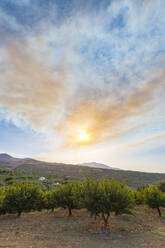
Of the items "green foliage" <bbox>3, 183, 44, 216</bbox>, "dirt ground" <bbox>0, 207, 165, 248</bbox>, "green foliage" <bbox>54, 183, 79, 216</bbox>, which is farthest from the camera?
"green foliage" <bbox>54, 183, 79, 216</bbox>

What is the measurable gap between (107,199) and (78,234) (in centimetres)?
255

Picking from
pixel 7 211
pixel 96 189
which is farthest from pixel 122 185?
pixel 7 211

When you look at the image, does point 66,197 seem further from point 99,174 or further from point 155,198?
point 99,174

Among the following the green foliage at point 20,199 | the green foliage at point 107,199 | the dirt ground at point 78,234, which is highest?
the green foliage at point 107,199

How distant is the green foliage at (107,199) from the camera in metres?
9.88

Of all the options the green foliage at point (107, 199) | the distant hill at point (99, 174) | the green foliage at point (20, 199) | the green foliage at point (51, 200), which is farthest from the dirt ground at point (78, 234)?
the distant hill at point (99, 174)

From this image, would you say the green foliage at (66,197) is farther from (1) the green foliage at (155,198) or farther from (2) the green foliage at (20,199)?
(1) the green foliage at (155,198)

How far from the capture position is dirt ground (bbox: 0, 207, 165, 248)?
7.91 meters

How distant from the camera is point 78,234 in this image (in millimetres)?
9445

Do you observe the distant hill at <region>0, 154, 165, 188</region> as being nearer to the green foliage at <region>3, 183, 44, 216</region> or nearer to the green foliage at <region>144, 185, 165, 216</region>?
the green foliage at <region>144, 185, 165, 216</region>

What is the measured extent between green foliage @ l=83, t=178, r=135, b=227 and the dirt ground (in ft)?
3.68

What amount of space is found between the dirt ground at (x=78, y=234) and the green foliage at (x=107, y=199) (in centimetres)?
112

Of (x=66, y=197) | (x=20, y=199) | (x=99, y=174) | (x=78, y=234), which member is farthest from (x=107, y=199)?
(x=99, y=174)

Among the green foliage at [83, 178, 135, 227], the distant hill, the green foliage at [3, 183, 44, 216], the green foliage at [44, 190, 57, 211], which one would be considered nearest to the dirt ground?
the green foliage at [83, 178, 135, 227]
